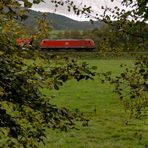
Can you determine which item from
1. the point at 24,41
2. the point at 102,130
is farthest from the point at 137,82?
the point at 102,130

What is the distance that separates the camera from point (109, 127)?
1717 centimetres

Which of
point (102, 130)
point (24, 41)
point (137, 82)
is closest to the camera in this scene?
point (24, 41)

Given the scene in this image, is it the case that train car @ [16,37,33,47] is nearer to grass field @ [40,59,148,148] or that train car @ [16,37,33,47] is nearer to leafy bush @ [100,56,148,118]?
leafy bush @ [100,56,148,118]

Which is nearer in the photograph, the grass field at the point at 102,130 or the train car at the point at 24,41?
the train car at the point at 24,41

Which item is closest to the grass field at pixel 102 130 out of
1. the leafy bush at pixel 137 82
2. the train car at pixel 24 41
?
the leafy bush at pixel 137 82

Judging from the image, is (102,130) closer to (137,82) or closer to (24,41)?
(137,82)

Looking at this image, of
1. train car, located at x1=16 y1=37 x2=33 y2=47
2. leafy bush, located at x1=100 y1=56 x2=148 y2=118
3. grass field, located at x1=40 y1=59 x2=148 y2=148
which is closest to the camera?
train car, located at x1=16 y1=37 x2=33 y2=47

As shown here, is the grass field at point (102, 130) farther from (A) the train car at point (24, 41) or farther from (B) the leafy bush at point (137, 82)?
(A) the train car at point (24, 41)

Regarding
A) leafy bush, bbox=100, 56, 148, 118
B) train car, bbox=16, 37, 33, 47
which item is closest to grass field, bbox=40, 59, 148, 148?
leafy bush, bbox=100, 56, 148, 118

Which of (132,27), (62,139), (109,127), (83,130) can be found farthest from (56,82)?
(109,127)

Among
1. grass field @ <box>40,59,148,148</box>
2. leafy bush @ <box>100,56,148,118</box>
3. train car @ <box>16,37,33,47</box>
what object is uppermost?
train car @ <box>16,37,33,47</box>

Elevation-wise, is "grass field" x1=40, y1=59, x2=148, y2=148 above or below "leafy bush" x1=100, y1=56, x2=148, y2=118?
below

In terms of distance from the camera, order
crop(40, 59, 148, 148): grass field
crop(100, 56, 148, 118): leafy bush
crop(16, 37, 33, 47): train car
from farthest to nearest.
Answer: crop(40, 59, 148, 148): grass field → crop(100, 56, 148, 118): leafy bush → crop(16, 37, 33, 47): train car

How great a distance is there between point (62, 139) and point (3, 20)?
1081cm
